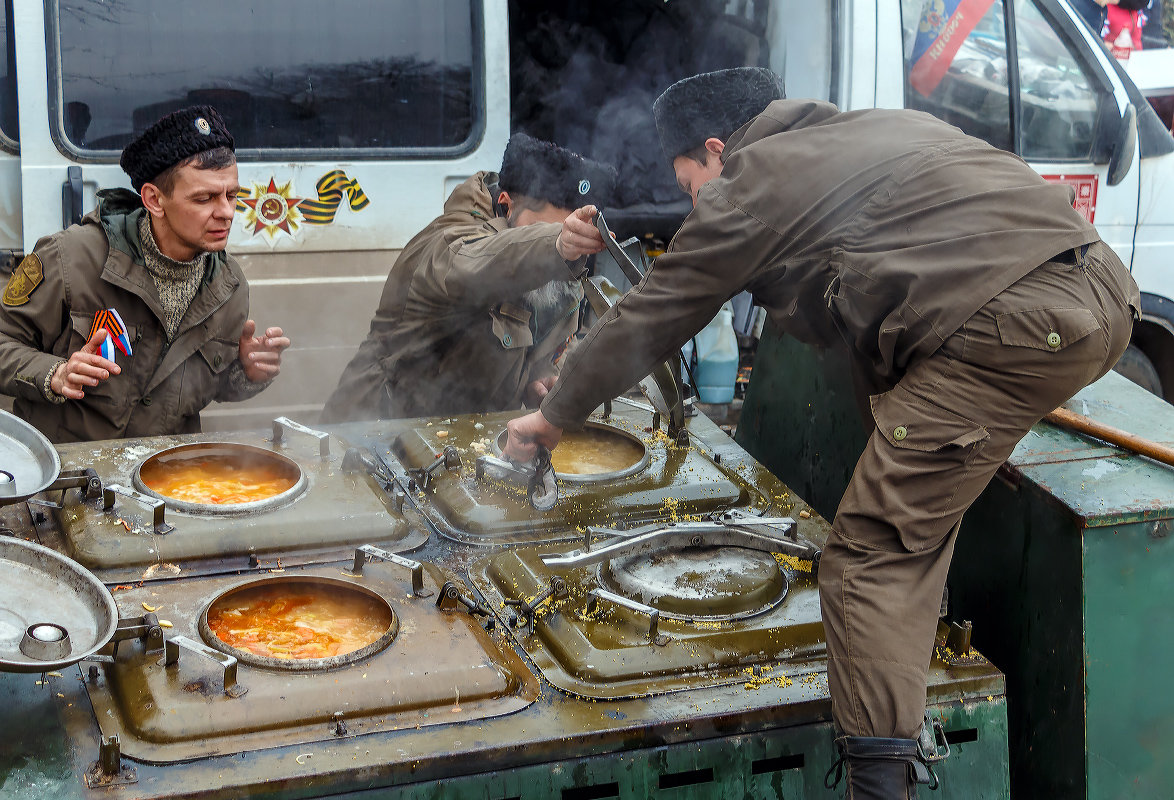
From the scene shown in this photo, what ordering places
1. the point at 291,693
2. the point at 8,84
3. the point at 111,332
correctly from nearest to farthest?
the point at 291,693 < the point at 111,332 < the point at 8,84

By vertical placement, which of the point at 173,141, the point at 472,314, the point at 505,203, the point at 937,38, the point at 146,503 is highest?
the point at 937,38

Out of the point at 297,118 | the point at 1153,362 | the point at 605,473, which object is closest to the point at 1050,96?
the point at 1153,362

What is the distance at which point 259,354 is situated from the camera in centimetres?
319

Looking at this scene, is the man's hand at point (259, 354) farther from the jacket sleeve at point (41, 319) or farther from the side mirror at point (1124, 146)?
the side mirror at point (1124, 146)

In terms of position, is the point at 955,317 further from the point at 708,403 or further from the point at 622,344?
the point at 708,403

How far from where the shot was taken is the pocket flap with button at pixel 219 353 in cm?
321

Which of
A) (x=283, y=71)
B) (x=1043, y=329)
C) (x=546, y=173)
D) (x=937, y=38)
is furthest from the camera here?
(x=937, y=38)

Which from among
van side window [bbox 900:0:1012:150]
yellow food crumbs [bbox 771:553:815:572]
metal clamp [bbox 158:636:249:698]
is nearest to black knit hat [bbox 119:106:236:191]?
metal clamp [bbox 158:636:249:698]

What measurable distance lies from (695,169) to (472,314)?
1277mm

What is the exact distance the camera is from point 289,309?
4.24 meters

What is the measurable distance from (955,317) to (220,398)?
2345mm

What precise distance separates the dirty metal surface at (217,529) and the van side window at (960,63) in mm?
3380

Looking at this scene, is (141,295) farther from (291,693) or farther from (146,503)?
(291,693)

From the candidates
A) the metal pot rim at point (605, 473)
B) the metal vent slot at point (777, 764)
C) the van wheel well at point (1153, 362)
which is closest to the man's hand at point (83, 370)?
the metal pot rim at point (605, 473)
